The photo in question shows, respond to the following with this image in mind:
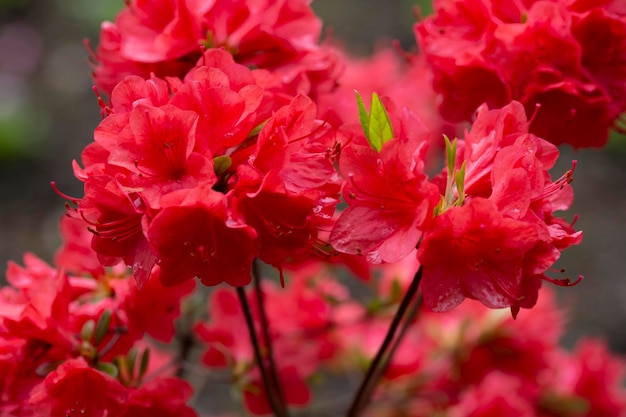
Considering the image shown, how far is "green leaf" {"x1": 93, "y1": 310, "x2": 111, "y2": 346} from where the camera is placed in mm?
842

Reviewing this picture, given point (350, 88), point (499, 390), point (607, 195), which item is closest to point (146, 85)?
point (499, 390)

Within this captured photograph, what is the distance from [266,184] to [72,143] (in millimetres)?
2891

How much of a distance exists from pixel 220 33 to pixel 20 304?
1.22 ft

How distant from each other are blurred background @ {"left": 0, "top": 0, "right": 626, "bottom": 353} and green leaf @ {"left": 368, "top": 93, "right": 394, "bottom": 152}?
7.01ft

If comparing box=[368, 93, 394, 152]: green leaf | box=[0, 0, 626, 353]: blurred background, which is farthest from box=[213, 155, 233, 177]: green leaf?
box=[0, 0, 626, 353]: blurred background

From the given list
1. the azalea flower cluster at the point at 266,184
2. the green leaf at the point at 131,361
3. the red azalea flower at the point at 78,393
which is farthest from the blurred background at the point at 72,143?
the red azalea flower at the point at 78,393

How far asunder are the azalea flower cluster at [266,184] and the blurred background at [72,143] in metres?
1.91

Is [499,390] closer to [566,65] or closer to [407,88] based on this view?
[566,65]

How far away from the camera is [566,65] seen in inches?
33.1

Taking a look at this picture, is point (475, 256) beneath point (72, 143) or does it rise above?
above

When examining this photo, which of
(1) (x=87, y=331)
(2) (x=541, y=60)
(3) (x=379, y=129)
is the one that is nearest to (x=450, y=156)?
(3) (x=379, y=129)

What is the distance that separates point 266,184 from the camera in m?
0.66

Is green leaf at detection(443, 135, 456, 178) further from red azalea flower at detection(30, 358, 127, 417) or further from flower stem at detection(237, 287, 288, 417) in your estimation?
red azalea flower at detection(30, 358, 127, 417)

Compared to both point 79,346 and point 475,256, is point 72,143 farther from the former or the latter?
point 475,256
